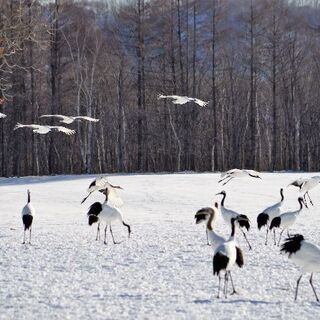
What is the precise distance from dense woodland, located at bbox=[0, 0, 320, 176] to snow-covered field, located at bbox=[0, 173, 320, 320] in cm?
1958

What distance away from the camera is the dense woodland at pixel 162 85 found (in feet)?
139

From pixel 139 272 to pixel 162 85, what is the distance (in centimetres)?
3454

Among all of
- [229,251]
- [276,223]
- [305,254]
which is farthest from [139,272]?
[276,223]

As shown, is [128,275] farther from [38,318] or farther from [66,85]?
[66,85]

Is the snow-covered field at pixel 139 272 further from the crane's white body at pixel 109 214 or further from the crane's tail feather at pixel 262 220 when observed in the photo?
the crane's white body at pixel 109 214

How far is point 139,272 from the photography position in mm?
11805

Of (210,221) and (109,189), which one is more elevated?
(109,189)

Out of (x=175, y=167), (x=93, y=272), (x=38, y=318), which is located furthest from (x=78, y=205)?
(x=175, y=167)

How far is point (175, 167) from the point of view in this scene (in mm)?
47219

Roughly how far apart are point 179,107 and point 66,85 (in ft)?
27.6

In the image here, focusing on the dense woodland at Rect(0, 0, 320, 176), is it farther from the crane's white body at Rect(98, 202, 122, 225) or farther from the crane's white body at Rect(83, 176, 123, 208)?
the crane's white body at Rect(98, 202, 122, 225)

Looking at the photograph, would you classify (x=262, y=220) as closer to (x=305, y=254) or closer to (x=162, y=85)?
(x=305, y=254)

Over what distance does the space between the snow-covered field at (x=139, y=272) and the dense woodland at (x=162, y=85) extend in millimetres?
19578

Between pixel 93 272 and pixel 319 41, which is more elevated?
pixel 319 41
